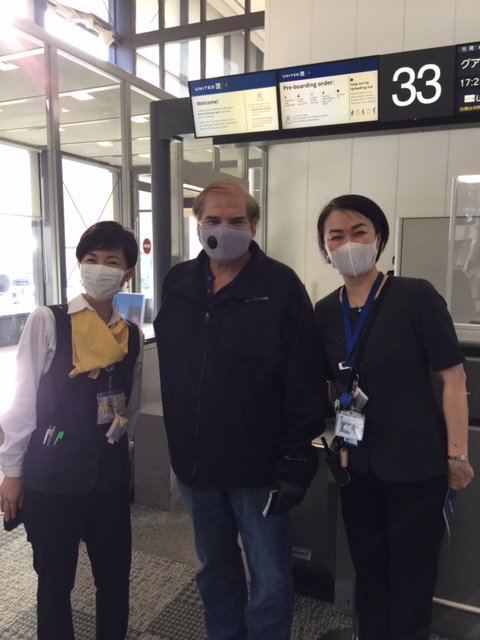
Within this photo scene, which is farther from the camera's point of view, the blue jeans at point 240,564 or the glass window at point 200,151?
the glass window at point 200,151

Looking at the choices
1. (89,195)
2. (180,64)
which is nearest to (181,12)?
(180,64)

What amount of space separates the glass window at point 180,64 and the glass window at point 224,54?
245mm

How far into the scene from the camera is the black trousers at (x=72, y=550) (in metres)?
1.48

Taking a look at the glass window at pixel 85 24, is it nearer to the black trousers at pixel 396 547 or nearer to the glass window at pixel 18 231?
the glass window at pixel 18 231

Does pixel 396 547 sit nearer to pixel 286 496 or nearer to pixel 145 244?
pixel 286 496

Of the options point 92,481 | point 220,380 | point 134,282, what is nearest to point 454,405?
point 220,380

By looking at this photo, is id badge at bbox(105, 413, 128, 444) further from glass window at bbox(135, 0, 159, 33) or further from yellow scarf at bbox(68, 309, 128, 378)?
glass window at bbox(135, 0, 159, 33)

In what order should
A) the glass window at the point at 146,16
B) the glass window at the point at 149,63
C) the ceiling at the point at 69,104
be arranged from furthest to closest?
1. the glass window at the point at 149,63
2. the glass window at the point at 146,16
3. the ceiling at the point at 69,104

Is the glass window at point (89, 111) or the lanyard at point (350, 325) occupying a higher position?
the glass window at point (89, 111)

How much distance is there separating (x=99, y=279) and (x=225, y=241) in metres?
0.42

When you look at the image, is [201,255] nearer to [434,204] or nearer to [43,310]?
[43,310]

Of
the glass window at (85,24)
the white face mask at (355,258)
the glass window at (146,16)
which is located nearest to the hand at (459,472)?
the white face mask at (355,258)

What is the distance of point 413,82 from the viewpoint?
123 inches

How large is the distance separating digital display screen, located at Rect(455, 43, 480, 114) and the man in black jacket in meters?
2.21
